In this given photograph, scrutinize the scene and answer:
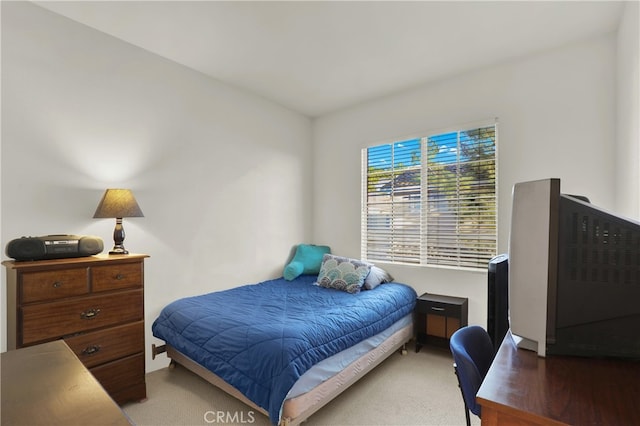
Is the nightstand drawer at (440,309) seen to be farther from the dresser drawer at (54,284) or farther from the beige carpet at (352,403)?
the dresser drawer at (54,284)

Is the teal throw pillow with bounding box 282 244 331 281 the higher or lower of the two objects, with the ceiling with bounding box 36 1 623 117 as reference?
lower

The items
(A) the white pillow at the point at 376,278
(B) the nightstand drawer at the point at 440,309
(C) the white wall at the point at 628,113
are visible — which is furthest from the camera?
(A) the white pillow at the point at 376,278

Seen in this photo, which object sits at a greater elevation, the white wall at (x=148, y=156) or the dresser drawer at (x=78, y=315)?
the white wall at (x=148, y=156)

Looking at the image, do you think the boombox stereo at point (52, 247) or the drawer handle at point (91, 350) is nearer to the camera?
the boombox stereo at point (52, 247)

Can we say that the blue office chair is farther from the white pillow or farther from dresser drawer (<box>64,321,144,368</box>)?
dresser drawer (<box>64,321,144,368</box>)

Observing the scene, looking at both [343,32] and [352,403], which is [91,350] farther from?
[343,32]

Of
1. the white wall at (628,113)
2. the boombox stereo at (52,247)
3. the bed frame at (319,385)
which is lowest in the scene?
the bed frame at (319,385)

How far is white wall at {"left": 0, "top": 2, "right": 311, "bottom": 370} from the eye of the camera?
2.12 m

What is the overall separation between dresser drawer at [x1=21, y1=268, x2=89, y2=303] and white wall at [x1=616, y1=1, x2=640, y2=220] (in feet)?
11.0

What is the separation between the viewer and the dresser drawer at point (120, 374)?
6.76 ft

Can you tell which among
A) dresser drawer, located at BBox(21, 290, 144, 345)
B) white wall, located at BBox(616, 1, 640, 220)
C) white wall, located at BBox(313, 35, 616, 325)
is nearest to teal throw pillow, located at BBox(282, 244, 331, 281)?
white wall, located at BBox(313, 35, 616, 325)

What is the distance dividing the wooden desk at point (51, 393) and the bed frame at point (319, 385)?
118 cm

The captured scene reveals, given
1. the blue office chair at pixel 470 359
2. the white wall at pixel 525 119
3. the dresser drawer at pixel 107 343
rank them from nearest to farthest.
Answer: the blue office chair at pixel 470 359, the dresser drawer at pixel 107 343, the white wall at pixel 525 119

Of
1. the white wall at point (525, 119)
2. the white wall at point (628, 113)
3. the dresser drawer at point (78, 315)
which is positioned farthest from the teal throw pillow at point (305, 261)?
the white wall at point (628, 113)
